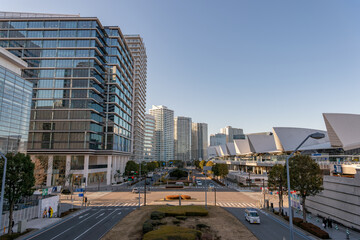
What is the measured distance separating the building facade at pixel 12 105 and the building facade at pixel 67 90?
1739cm

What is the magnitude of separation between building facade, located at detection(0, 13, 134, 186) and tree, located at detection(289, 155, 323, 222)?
66.9 metres

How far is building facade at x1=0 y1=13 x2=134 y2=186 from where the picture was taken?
76.8 m

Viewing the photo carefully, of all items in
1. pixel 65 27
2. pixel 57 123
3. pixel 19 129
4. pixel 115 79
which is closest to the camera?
pixel 19 129

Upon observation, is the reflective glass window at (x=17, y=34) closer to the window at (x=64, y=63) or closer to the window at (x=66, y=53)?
the window at (x=66, y=53)

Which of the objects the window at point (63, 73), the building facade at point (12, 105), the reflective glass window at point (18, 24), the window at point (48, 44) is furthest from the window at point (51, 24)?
the building facade at point (12, 105)

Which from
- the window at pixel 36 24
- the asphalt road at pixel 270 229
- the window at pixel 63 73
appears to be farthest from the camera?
the window at pixel 36 24

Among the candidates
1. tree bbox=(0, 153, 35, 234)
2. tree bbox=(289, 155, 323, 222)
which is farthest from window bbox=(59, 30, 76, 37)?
tree bbox=(289, 155, 323, 222)

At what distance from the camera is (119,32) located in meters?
97.2

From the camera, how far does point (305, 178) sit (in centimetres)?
3148

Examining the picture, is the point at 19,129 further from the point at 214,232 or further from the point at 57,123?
the point at 214,232

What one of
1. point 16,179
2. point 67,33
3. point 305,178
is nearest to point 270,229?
point 305,178

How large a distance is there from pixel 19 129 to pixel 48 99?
80.5 ft

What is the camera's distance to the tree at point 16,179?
2759cm

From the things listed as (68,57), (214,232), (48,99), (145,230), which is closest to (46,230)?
(145,230)
